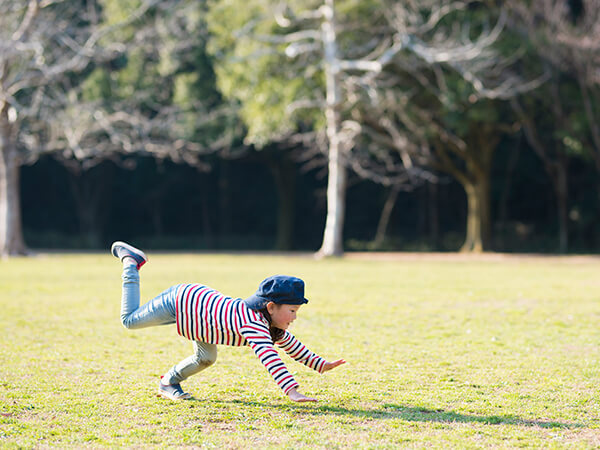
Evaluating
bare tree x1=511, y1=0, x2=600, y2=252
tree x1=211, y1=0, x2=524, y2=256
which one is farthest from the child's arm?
bare tree x1=511, y1=0, x2=600, y2=252

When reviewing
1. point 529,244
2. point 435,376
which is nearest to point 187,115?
point 529,244

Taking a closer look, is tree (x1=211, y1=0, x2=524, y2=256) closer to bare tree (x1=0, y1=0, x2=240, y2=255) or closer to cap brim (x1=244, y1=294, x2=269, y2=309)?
bare tree (x1=0, y1=0, x2=240, y2=255)

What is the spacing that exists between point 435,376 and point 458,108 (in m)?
21.6

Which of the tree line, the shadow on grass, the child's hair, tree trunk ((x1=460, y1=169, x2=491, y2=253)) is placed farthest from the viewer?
tree trunk ((x1=460, y1=169, x2=491, y2=253))

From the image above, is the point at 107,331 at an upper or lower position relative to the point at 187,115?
lower

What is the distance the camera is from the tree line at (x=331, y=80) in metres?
25.9

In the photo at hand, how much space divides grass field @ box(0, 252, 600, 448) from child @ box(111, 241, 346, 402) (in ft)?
0.88

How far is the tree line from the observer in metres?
25.9

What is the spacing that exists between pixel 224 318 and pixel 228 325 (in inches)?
2.1

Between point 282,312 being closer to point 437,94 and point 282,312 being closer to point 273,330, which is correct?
point 273,330

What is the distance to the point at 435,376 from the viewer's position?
676cm

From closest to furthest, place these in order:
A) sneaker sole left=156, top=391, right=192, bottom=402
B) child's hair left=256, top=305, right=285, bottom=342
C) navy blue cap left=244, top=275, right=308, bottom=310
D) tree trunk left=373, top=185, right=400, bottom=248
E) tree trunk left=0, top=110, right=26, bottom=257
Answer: navy blue cap left=244, top=275, right=308, bottom=310 → child's hair left=256, top=305, right=285, bottom=342 → sneaker sole left=156, top=391, right=192, bottom=402 → tree trunk left=0, top=110, right=26, bottom=257 → tree trunk left=373, top=185, right=400, bottom=248

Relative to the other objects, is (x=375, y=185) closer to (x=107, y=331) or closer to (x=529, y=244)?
(x=529, y=244)

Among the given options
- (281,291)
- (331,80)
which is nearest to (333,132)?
(331,80)
